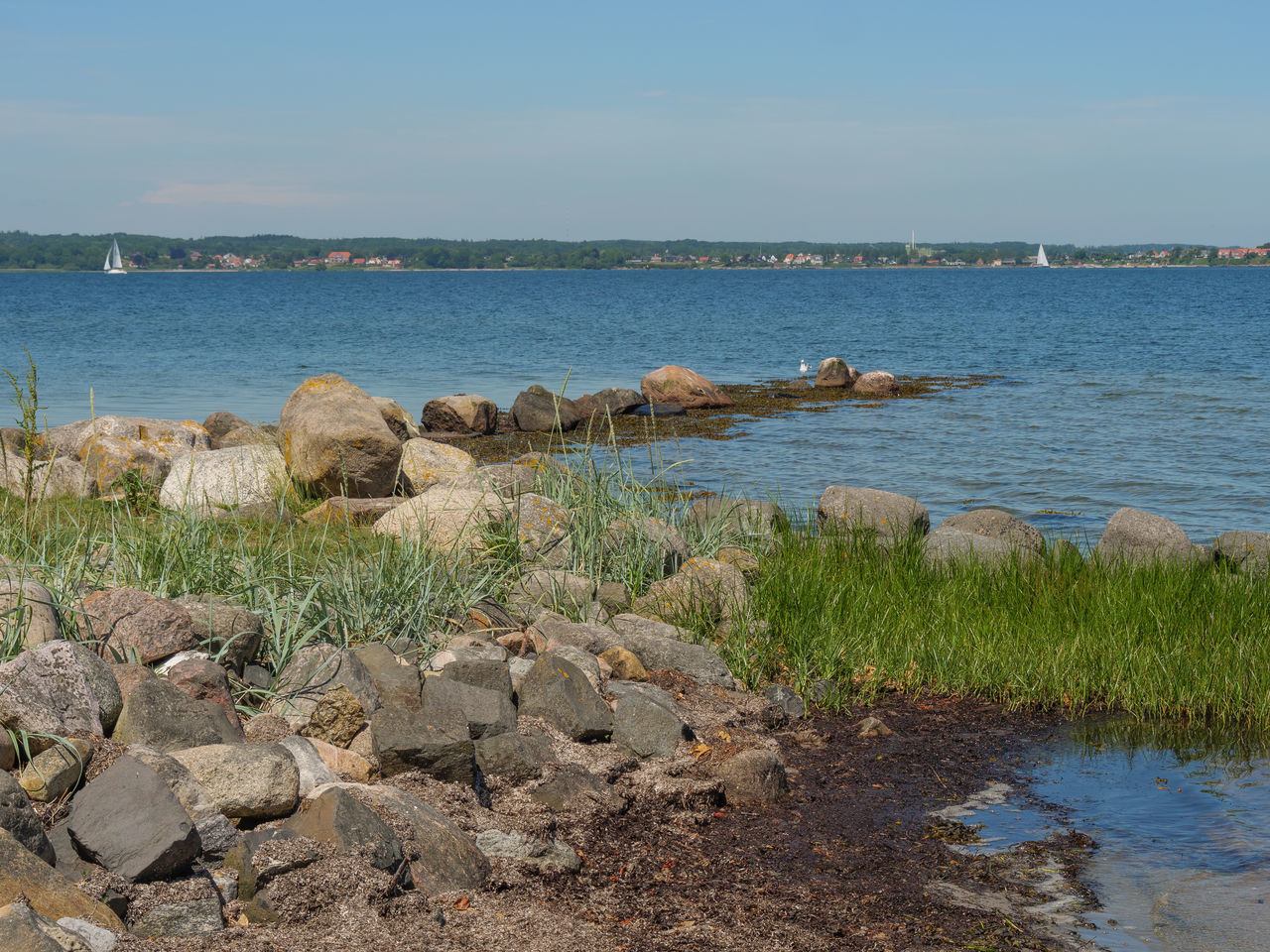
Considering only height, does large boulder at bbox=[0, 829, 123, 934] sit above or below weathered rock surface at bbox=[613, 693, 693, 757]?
above

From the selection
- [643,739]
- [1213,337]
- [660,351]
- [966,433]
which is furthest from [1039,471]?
[1213,337]

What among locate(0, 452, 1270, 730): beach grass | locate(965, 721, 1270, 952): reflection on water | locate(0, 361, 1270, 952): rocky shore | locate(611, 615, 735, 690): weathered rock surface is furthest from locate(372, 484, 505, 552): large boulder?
locate(965, 721, 1270, 952): reflection on water

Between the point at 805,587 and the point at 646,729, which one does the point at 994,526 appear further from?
the point at 646,729

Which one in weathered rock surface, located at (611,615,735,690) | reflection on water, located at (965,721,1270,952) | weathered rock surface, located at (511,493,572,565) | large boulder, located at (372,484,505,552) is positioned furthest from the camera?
weathered rock surface, located at (511,493,572,565)

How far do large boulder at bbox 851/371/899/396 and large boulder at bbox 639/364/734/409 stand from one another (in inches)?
175

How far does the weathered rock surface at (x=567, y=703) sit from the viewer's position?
213 inches

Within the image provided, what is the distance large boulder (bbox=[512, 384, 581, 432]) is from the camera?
72.2 feet

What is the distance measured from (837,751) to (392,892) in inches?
117

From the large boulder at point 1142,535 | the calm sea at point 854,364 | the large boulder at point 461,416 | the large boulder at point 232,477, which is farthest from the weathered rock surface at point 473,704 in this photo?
the large boulder at point 461,416

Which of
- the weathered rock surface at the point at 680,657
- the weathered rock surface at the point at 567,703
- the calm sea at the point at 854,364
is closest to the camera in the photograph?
the weathered rock surface at the point at 567,703

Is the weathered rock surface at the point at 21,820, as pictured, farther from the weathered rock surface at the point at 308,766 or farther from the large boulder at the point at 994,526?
the large boulder at the point at 994,526

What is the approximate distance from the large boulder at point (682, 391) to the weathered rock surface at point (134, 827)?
21.4 metres

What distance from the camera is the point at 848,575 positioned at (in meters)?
8.16

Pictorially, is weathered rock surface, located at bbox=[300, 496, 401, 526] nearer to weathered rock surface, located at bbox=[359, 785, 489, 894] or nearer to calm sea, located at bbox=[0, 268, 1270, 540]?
weathered rock surface, located at bbox=[359, 785, 489, 894]
